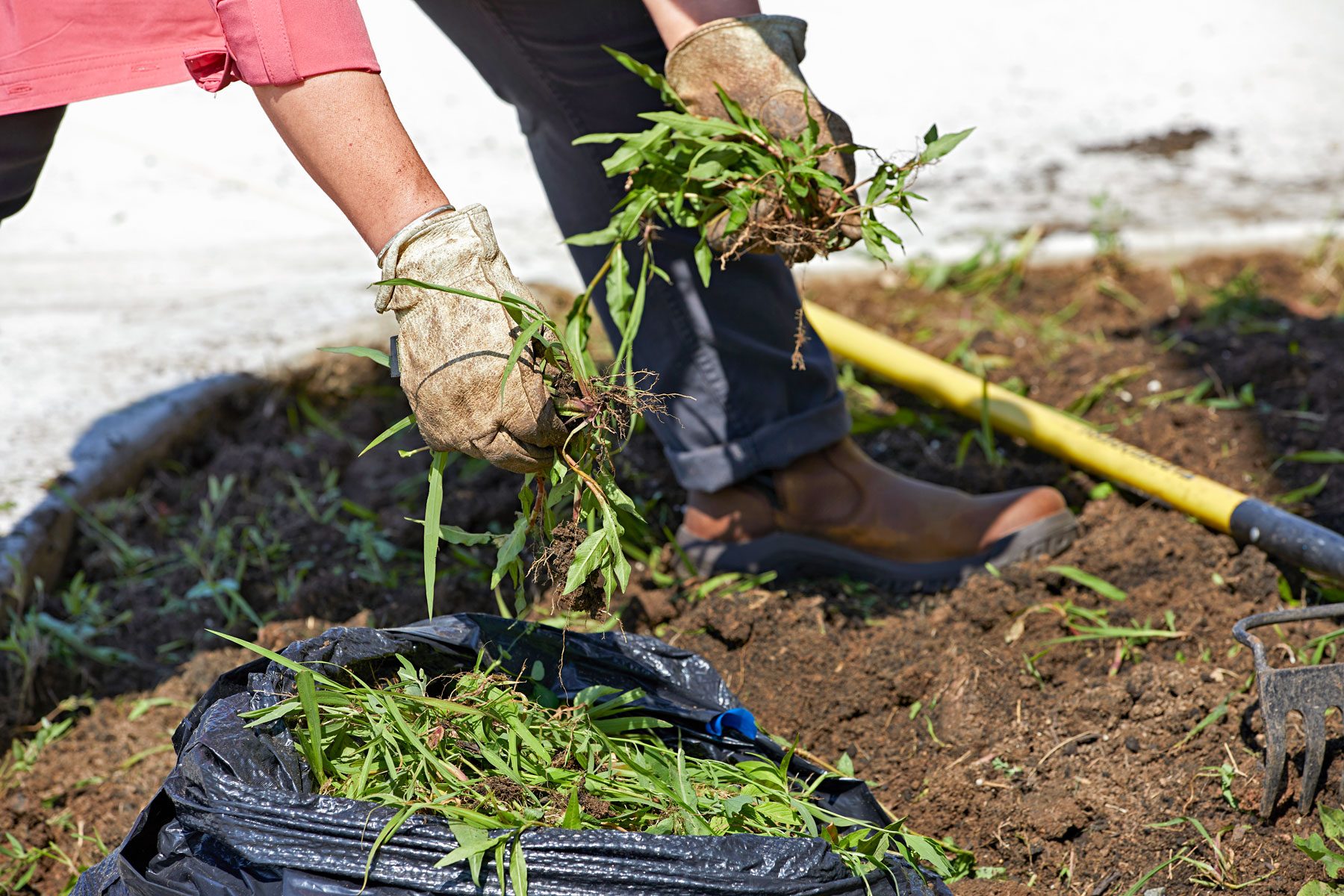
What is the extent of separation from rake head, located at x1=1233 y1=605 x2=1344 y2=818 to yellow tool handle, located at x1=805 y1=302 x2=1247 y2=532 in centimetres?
57

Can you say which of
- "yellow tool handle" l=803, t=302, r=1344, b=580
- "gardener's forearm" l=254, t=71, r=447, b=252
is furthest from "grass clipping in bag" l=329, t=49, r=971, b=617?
"yellow tool handle" l=803, t=302, r=1344, b=580

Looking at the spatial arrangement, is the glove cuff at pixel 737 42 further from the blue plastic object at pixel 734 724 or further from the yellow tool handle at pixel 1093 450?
the blue plastic object at pixel 734 724

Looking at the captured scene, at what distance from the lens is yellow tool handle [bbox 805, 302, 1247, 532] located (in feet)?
6.82

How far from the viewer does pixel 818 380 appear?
2.11m

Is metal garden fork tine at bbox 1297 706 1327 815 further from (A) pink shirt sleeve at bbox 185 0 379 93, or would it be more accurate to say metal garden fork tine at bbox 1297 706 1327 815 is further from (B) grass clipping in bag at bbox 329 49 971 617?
(A) pink shirt sleeve at bbox 185 0 379 93

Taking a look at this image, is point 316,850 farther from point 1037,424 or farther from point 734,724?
point 1037,424

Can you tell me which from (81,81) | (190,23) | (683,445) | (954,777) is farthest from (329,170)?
(954,777)

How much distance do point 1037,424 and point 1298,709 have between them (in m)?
0.98

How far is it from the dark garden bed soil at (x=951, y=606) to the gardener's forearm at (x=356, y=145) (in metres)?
0.77

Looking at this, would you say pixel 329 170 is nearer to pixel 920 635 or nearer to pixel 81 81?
pixel 81 81

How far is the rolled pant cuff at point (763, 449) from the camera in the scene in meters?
2.10

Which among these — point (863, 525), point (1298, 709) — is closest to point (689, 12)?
point (863, 525)

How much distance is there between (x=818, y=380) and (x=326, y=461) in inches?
48.1

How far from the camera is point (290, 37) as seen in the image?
1217mm
